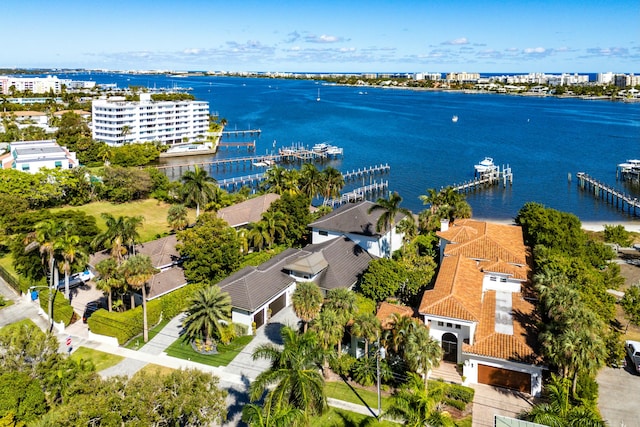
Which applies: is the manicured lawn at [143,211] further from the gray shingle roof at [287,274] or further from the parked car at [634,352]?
the parked car at [634,352]

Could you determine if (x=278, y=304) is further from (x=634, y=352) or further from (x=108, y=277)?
(x=634, y=352)

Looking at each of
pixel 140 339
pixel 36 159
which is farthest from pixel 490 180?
pixel 36 159

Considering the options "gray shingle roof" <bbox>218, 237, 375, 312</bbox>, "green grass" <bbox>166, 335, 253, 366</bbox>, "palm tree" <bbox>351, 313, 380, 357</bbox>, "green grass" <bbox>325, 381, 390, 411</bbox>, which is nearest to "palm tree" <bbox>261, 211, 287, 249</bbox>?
"gray shingle roof" <bbox>218, 237, 375, 312</bbox>

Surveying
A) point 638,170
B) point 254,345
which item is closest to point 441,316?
point 254,345

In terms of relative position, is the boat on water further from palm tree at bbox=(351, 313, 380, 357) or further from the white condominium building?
palm tree at bbox=(351, 313, 380, 357)

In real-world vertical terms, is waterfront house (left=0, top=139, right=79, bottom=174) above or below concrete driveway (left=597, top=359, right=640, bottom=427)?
above

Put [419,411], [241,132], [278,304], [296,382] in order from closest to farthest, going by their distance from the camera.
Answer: [419,411] < [296,382] < [278,304] < [241,132]
